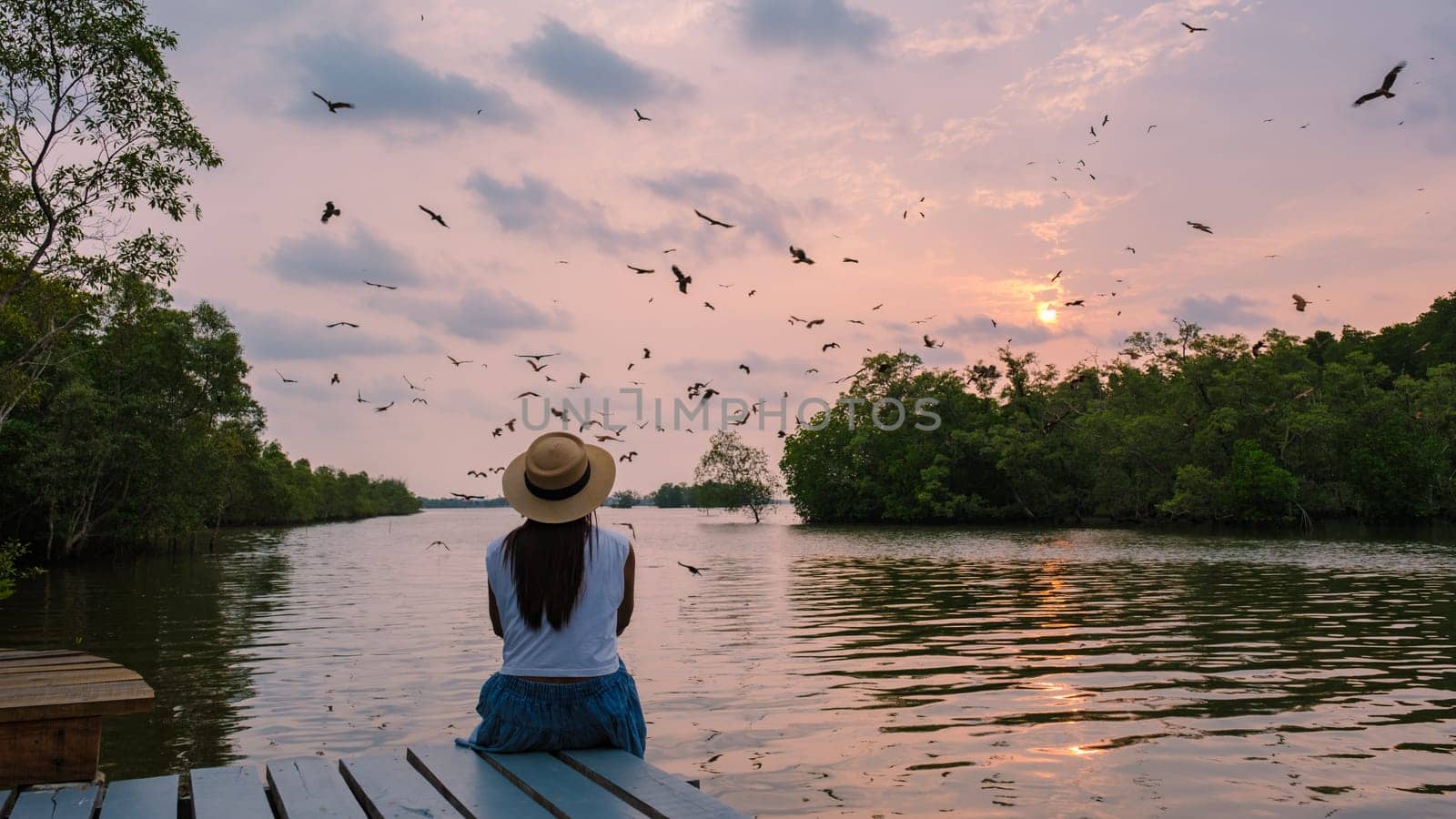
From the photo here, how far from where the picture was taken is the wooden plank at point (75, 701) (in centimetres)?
539

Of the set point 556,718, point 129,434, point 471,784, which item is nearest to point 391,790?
point 471,784

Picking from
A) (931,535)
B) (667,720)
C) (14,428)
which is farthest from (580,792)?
(931,535)

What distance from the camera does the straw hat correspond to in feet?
16.7

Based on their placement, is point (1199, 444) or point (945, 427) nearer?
Answer: point (1199, 444)

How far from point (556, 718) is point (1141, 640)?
1433 centimetres

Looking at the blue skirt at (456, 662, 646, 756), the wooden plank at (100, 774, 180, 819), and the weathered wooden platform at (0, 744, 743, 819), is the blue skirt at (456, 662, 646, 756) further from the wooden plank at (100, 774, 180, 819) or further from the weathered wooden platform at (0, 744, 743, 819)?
the wooden plank at (100, 774, 180, 819)

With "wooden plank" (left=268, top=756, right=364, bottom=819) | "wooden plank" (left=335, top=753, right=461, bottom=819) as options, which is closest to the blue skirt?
"wooden plank" (left=335, top=753, right=461, bottom=819)

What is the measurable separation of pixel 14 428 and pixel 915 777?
1676 inches

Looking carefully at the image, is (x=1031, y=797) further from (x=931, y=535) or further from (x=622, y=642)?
(x=931, y=535)

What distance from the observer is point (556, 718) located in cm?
520

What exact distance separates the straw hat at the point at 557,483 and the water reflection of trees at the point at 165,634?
6684 mm

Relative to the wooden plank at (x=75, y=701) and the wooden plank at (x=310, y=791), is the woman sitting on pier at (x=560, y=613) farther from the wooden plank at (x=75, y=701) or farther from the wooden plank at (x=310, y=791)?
the wooden plank at (x=75, y=701)

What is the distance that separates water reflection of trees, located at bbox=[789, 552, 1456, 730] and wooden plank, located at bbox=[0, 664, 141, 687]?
7.93 metres

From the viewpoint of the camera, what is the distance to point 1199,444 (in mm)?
76312
